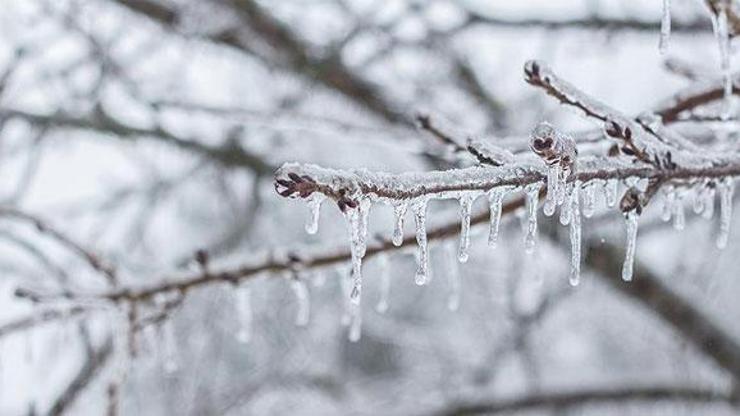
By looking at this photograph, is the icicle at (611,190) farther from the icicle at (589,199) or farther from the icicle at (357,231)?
the icicle at (357,231)

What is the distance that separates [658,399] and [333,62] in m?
1.41

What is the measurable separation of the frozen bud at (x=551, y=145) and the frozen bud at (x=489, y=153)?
0.07m

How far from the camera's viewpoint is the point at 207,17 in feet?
11.3

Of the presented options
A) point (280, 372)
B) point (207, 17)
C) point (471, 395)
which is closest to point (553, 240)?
point (471, 395)

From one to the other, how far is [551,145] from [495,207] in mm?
146

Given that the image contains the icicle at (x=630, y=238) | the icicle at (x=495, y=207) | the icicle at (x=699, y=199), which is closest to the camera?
the icicle at (x=495, y=207)

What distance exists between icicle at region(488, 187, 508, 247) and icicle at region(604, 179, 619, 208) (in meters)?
0.09

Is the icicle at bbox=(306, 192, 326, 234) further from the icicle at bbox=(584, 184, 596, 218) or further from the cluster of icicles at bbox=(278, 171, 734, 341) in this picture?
the icicle at bbox=(584, 184, 596, 218)

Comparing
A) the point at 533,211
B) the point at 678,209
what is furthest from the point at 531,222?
the point at 678,209

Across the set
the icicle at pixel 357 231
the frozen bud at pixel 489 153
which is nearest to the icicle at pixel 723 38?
the frozen bud at pixel 489 153

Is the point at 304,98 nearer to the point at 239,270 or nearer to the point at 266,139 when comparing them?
the point at 266,139

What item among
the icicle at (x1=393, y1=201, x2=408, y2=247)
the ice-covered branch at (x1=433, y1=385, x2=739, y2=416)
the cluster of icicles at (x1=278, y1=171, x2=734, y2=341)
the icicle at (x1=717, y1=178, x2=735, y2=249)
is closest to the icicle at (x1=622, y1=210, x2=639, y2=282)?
the cluster of icicles at (x1=278, y1=171, x2=734, y2=341)

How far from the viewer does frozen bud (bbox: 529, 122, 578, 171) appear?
0.76m

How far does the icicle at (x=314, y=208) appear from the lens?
2.56 ft
